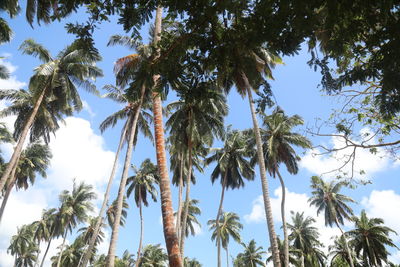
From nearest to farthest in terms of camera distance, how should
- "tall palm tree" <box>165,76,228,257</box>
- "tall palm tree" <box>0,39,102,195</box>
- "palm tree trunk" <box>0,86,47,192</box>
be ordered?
1. "palm tree trunk" <box>0,86,47,192</box>
2. "tall palm tree" <box>0,39,102,195</box>
3. "tall palm tree" <box>165,76,228,257</box>

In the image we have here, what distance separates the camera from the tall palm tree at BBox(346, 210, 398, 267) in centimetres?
3334

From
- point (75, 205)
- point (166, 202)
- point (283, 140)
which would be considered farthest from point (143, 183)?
point (166, 202)

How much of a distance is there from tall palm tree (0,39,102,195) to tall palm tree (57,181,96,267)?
62.3 ft

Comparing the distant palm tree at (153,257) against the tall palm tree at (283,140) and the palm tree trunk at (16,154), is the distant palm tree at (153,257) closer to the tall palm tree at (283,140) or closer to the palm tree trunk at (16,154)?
the tall palm tree at (283,140)

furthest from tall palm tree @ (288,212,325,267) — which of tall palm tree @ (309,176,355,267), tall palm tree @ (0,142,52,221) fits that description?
tall palm tree @ (0,142,52,221)

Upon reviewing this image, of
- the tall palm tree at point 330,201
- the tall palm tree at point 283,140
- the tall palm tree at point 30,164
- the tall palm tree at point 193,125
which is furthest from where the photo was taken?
the tall palm tree at point 330,201

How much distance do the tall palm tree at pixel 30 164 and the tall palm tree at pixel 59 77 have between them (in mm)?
11163

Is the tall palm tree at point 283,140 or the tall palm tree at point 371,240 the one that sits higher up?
the tall palm tree at point 283,140

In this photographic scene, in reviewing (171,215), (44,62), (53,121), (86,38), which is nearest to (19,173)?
(53,121)

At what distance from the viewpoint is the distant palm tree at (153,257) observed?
40.7m

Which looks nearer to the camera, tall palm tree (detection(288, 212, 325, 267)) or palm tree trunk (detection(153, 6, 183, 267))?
palm tree trunk (detection(153, 6, 183, 267))

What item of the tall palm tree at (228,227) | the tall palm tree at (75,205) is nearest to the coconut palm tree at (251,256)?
the tall palm tree at (228,227)

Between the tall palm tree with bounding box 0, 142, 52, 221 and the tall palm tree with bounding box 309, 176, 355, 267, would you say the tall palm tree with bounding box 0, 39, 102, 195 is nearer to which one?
the tall palm tree with bounding box 0, 142, 52, 221

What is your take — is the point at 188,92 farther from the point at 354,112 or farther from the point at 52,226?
the point at 52,226
